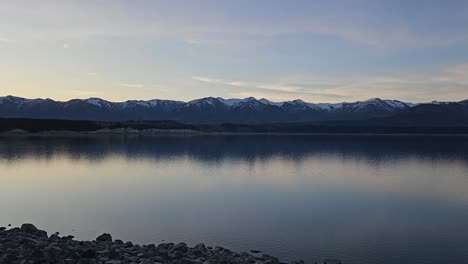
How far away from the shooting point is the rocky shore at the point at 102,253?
1017cm

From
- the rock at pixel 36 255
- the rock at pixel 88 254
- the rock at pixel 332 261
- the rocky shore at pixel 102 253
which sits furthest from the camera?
the rock at pixel 332 261

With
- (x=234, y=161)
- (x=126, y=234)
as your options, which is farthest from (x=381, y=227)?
(x=234, y=161)

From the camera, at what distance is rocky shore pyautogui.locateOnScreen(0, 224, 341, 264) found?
33.4 feet

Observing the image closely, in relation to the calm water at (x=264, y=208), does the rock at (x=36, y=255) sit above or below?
above

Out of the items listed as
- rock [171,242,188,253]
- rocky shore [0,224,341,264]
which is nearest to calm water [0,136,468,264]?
rocky shore [0,224,341,264]

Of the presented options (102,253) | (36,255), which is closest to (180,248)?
(102,253)

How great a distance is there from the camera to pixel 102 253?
11.0m

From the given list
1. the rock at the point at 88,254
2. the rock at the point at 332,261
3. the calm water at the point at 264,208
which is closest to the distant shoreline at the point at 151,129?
the calm water at the point at 264,208

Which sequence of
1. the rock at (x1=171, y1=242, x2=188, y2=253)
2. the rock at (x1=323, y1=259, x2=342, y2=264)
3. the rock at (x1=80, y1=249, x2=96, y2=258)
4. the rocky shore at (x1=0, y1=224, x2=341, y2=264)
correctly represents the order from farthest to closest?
the rock at (x1=171, y1=242, x2=188, y2=253) < the rock at (x1=323, y1=259, x2=342, y2=264) < the rock at (x1=80, y1=249, x2=96, y2=258) < the rocky shore at (x1=0, y1=224, x2=341, y2=264)

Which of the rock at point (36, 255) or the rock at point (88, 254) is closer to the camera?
the rock at point (36, 255)

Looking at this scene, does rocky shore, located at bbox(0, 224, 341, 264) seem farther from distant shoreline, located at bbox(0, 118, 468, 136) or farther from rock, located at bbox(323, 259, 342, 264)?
distant shoreline, located at bbox(0, 118, 468, 136)

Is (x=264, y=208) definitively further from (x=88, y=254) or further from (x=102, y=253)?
(x=88, y=254)

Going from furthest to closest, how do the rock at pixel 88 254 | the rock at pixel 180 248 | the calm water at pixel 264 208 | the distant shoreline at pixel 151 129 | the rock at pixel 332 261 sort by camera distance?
1. the distant shoreline at pixel 151 129
2. the calm water at pixel 264 208
3. the rock at pixel 180 248
4. the rock at pixel 332 261
5. the rock at pixel 88 254

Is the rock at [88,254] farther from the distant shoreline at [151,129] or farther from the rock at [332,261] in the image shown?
the distant shoreline at [151,129]
